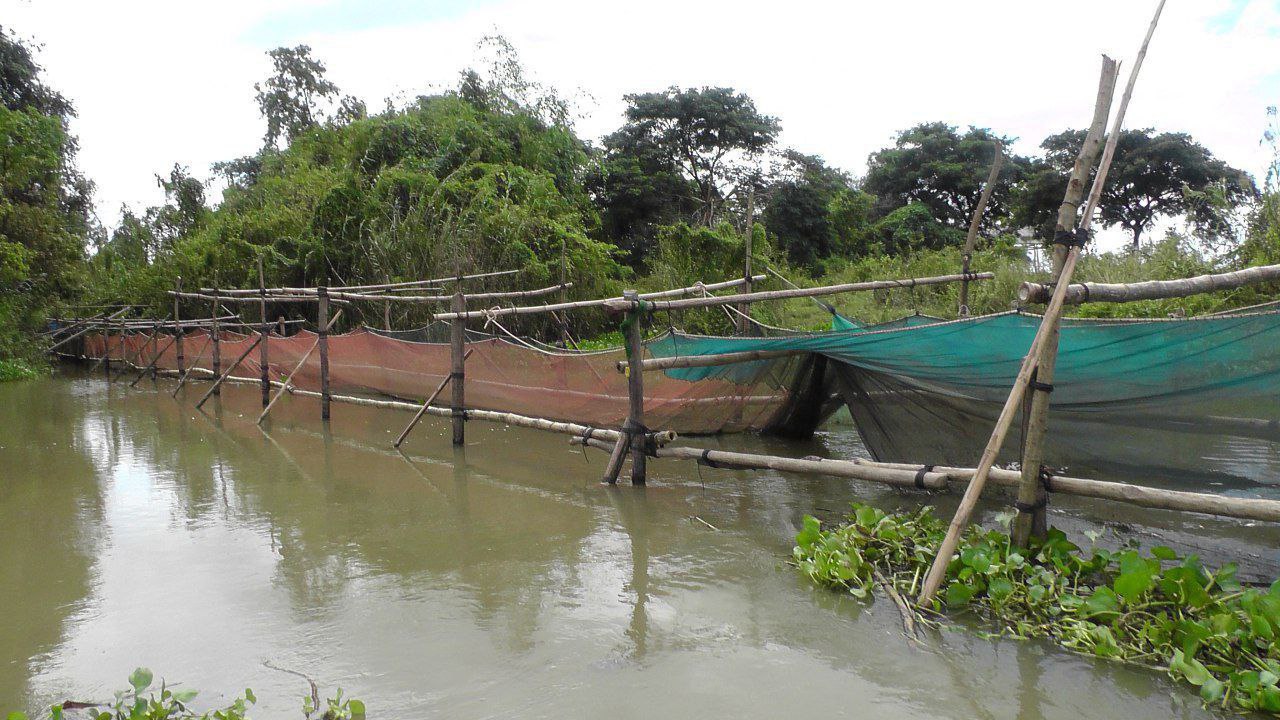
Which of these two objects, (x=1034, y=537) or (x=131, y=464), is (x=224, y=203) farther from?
(x=1034, y=537)

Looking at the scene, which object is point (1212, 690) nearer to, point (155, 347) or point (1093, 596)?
point (1093, 596)

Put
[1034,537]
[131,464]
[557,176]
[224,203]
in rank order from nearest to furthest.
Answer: [1034,537]
[131,464]
[557,176]
[224,203]

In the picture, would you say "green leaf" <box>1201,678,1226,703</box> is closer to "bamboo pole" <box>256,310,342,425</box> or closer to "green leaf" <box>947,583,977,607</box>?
"green leaf" <box>947,583,977,607</box>

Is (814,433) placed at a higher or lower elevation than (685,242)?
lower

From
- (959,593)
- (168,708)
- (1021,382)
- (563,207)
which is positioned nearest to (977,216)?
(1021,382)

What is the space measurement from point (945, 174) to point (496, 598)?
19.3 metres

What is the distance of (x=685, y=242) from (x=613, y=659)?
35.6 ft

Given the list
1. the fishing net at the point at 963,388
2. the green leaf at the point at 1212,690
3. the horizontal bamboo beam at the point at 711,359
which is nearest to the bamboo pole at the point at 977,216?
the fishing net at the point at 963,388

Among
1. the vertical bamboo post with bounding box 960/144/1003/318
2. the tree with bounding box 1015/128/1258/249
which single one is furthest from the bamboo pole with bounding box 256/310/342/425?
the tree with bounding box 1015/128/1258/249

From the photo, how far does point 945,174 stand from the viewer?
20719 millimetres

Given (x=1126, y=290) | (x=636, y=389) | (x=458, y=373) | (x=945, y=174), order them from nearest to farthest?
(x=1126, y=290) < (x=636, y=389) < (x=458, y=373) < (x=945, y=174)

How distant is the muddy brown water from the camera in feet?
9.80

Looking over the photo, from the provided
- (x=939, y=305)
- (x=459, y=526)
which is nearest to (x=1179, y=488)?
(x=459, y=526)

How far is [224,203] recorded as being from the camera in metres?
21.5
